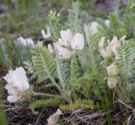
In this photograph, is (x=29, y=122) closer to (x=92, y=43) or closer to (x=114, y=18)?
(x=92, y=43)

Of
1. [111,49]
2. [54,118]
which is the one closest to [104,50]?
[111,49]

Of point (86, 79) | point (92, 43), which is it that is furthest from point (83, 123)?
point (92, 43)

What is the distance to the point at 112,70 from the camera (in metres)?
1.25

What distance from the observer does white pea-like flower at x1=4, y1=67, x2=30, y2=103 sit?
131 centimetres

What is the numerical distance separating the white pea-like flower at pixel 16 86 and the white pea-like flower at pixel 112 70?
9.2 inches

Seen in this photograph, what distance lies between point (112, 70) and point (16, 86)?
269 mm

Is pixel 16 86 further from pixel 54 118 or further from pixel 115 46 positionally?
pixel 115 46

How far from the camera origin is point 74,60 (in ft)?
4.36

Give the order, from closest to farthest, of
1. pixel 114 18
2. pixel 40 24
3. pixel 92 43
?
pixel 92 43 → pixel 114 18 → pixel 40 24

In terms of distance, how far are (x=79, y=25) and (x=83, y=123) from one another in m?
0.36

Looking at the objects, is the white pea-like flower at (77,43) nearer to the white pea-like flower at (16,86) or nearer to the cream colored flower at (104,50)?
the cream colored flower at (104,50)

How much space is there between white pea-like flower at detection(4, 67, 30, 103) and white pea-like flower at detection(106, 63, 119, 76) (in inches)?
9.2

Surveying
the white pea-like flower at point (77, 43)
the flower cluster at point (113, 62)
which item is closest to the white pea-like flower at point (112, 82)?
the flower cluster at point (113, 62)

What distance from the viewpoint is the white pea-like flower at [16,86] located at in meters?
1.31
